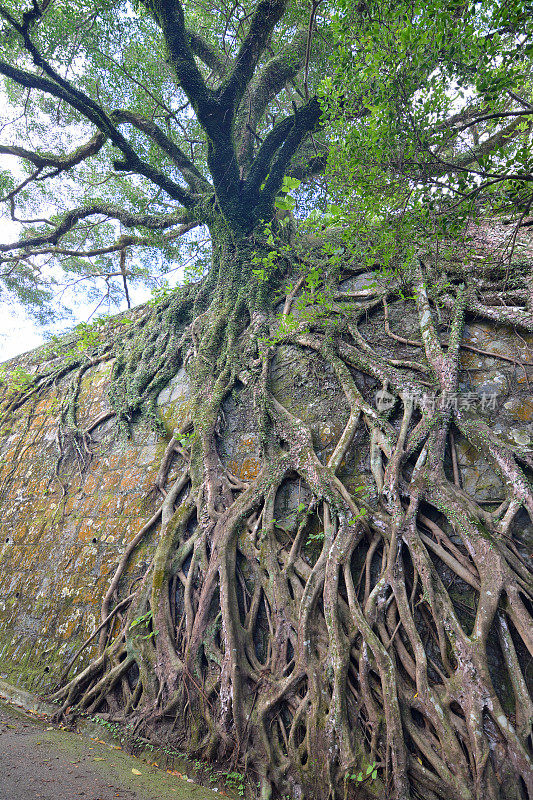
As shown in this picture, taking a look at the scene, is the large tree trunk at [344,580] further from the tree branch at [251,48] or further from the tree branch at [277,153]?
the tree branch at [251,48]

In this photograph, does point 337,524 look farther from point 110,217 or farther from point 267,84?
point 267,84

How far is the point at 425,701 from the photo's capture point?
2051 mm

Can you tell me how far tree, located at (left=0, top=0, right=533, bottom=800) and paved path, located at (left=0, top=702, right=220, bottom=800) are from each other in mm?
237

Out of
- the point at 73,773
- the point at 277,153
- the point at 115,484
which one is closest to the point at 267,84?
the point at 277,153

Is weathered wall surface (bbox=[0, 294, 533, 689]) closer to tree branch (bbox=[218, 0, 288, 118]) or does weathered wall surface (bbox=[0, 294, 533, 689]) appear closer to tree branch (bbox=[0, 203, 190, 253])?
tree branch (bbox=[0, 203, 190, 253])

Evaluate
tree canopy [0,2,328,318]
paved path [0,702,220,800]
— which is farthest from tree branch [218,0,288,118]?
paved path [0,702,220,800]

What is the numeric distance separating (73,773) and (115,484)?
2383 millimetres

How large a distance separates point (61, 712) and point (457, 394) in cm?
375

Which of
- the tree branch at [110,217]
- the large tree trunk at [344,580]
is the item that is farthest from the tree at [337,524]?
the tree branch at [110,217]

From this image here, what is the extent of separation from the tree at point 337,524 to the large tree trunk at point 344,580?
13 mm

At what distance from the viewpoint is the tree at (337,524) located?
2082mm

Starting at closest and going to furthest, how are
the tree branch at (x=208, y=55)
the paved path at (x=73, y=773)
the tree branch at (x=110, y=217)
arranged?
1. the paved path at (x=73, y=773)
2. the tree branch at (x=208, y=55)
3. the tree branch at (x=110, y=217)

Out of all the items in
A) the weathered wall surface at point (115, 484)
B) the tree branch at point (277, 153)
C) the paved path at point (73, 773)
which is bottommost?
the paved path at point (73, 773)

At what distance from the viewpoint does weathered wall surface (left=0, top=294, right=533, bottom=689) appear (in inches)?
114
